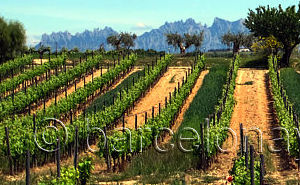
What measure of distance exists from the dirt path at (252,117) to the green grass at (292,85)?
149cm

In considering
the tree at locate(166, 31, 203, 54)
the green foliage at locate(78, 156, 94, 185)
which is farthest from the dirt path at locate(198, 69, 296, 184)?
the tree at locate(166, 31, 203, 54)

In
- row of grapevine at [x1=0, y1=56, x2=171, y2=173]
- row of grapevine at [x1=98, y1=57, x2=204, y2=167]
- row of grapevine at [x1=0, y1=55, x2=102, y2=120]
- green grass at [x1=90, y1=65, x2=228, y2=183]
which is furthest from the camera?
row of grapevine at [x1=0, y1=55, x2=102, y2=120]

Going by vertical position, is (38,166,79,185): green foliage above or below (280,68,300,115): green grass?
below

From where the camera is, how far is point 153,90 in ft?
118

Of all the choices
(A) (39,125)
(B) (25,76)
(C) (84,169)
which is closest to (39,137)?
(A) (39,125)

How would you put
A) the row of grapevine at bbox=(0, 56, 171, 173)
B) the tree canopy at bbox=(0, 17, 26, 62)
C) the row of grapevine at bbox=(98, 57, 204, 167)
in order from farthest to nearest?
the tree canopy at bbox=(0, 17, 26, 62)
the row of grapevine at bbox=(0, 56, 171, 173)
the row of grapevine at bbox=(98, 57, 204, 167)

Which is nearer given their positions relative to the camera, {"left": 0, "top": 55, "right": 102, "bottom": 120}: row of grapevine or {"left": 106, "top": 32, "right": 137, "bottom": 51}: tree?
{"left": 0, "top": 55, "right": 102, "bottom": 120}: row of grapevine

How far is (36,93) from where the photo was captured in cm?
3198

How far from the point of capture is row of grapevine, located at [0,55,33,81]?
42.8m

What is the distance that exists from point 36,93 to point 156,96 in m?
9.22

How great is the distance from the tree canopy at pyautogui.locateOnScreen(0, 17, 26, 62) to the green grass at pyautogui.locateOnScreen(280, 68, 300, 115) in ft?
100

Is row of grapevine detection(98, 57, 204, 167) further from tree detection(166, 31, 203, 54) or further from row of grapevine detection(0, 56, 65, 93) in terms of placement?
tree detection(166, 31, 203, 54)

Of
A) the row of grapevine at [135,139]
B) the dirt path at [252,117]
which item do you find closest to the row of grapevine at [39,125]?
the row of grapevine at [135,139]

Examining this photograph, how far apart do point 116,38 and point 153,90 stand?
199ft
